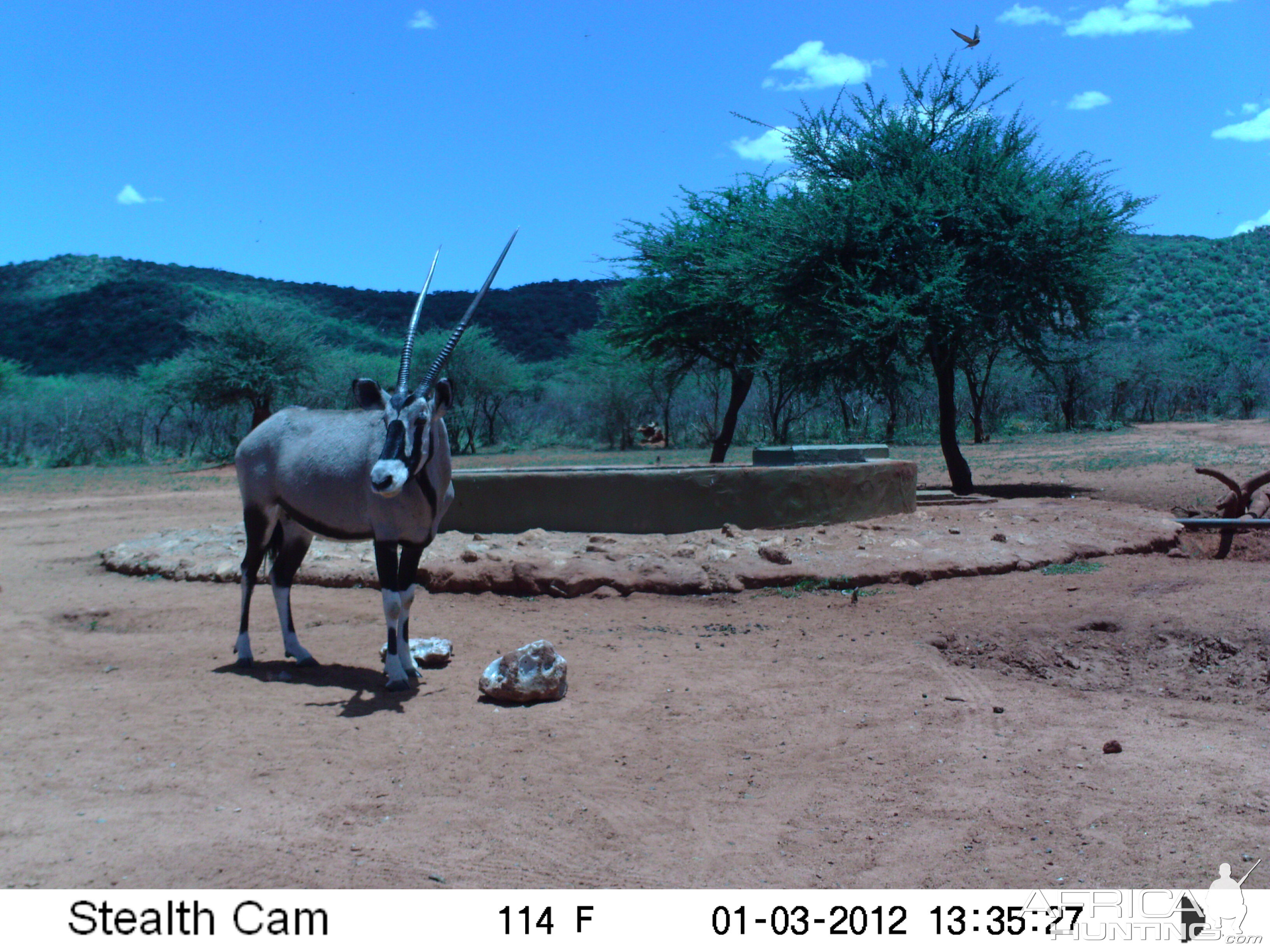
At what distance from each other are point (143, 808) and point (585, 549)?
5359mm

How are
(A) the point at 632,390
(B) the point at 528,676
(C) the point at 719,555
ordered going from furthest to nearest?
(A) the point at 632,390 → (C) the point at 719,555 → (B) the point at 528,676

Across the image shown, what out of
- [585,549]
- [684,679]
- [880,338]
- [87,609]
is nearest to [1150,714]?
[684,679]

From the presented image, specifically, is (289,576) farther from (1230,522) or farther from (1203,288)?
(1203,288)

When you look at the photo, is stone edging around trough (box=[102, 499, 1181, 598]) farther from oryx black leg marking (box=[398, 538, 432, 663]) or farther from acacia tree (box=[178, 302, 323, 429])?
acacia tree (box=[178, 302, 323, 429])

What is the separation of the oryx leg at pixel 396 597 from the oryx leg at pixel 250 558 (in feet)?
3.41

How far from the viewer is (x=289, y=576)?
6074mm

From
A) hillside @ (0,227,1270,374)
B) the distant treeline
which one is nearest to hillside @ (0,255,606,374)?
hillside @ (0,227,1270,374)

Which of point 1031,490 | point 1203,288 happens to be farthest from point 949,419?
point 1203,288

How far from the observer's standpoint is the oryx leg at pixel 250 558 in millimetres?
5891

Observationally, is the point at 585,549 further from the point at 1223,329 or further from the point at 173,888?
the point at 1223,329

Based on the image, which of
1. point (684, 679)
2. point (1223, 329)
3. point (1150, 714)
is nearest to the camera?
point (1150, 714)

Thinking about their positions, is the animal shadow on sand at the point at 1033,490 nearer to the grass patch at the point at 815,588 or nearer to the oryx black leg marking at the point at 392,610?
the grass patch at the point at 815,588

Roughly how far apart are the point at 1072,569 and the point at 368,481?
617 cm

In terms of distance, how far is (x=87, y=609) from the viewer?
295 inches
